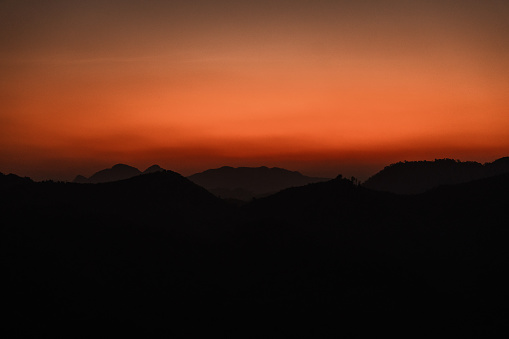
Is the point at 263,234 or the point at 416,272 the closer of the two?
the point at 416,272

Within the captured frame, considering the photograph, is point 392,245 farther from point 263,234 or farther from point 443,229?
point 263,234

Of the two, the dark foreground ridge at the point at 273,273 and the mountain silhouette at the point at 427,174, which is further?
the mountain silhouette at the point at 427,174

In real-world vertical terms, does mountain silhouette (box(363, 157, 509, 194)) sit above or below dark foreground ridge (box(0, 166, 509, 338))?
above

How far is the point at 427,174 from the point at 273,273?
64.3m

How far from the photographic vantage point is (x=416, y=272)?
2738 centimetres

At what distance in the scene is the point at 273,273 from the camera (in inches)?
1023

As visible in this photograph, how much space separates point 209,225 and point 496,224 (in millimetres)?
26151

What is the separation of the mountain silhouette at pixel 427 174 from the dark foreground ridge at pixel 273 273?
37.1 metres

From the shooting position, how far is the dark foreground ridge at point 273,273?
2108 centimetres

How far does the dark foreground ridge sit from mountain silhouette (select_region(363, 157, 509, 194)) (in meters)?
37.1

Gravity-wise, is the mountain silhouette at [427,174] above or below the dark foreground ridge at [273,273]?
above

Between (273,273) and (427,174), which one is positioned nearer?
(273,273)

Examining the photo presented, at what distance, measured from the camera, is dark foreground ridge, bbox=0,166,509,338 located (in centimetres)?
2108

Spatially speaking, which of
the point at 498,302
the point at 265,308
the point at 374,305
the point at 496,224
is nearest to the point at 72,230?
the point at 265,308
